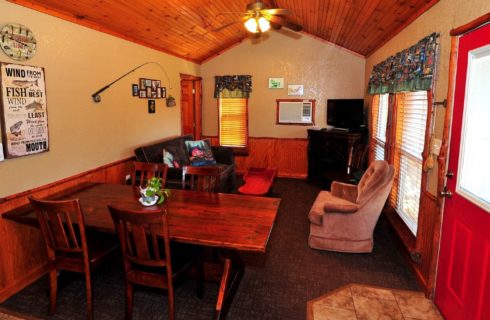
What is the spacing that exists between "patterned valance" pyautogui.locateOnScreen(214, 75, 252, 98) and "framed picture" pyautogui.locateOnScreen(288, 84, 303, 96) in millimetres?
846

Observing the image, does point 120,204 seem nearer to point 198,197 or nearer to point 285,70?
point 198,197

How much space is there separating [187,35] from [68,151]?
9.30ft

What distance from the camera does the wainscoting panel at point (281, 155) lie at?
22.7ft

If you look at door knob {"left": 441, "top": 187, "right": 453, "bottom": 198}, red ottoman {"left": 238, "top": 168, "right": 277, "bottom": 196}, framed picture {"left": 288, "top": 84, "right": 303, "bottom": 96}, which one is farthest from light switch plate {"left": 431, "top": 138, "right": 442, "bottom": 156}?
framed picture {"left": 288, "top": 84, "right": 303, "bottom": 96}

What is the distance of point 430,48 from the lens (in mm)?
2805

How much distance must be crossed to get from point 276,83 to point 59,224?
534 cm

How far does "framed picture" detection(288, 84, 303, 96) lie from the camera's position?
6730 mm

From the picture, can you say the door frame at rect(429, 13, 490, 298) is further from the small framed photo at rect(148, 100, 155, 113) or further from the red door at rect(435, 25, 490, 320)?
the small framed photo at rect(148, 100, 155, 113)

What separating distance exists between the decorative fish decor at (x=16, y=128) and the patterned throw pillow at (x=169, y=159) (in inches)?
81.0

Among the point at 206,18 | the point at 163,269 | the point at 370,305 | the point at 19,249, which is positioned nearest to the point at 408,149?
the point at 370,305

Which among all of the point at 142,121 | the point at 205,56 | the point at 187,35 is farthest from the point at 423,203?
the point at 205,56

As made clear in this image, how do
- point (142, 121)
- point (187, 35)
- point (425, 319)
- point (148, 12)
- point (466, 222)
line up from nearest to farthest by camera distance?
point (466, 222) < point (425, 319) < point (148, 12) < point (142, 121) < point (187, 35)

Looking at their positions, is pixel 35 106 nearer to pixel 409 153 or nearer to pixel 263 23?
pixel 263 23

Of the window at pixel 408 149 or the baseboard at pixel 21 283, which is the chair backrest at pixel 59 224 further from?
the window at pixel 408 149
